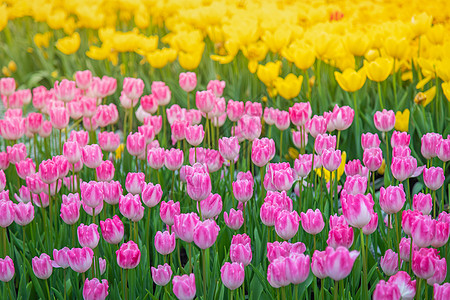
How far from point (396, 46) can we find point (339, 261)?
1976 mm

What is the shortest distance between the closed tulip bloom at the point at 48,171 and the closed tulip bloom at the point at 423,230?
3.36 ft

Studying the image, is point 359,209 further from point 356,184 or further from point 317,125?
point 317,125

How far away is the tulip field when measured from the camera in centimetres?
131

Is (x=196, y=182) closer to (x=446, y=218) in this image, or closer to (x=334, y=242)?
(x=334, y=242)

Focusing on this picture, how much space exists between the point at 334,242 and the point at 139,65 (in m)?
3.33

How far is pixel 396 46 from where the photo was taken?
109 inches

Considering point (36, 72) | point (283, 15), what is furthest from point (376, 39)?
point (36, 72)

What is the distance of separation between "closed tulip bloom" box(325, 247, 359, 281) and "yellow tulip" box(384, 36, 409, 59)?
195cm

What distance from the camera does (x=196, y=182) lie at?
1.40 m

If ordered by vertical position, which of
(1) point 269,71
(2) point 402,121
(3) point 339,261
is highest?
(3) point 339,261

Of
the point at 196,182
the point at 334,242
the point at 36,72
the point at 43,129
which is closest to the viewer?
the point at 334,242

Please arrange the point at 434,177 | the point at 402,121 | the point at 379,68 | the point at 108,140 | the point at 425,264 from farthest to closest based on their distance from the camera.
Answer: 1. the point at 379,68
2. the point at 402,121
3. the point at 108,140
4. the point at 434,177
5. the point at 425,264

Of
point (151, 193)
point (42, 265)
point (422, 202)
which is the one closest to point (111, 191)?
point (151, 193)

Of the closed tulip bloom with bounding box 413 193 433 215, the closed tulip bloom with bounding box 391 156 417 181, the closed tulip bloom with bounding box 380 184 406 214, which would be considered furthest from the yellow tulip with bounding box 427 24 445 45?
the closed tulip bloom with bounding box 380 184 406 214
